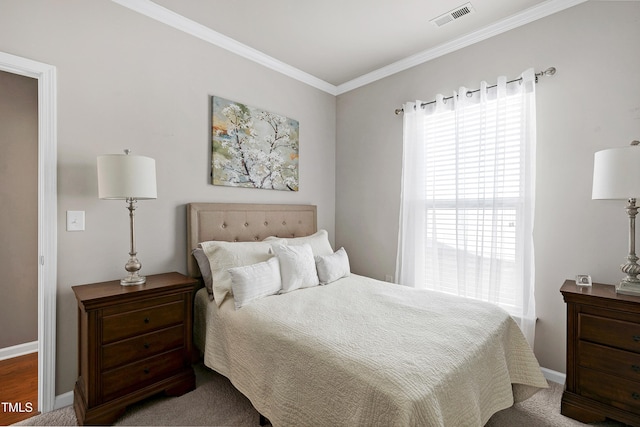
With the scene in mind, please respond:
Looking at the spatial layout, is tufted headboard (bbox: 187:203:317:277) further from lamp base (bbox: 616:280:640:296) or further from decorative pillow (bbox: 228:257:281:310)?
lamp base (bbox: 616:280:640:296)

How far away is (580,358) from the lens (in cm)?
185

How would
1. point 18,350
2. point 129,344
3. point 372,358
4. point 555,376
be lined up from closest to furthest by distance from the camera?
point 372,358 → point 129,344 → point 555,376 → point 18,350

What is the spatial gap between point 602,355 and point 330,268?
1.82 m

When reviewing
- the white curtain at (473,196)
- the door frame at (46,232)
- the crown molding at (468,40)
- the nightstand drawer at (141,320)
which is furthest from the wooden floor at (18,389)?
the crown molding at (468,40)

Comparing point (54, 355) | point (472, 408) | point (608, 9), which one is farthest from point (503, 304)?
point (54, 355)

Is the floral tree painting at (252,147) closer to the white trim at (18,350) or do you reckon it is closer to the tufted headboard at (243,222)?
the tufted headboard at (243,222)

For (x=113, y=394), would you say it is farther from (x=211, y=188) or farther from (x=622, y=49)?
(x=622, y=49)

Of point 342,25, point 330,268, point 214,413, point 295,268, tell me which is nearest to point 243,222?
point 295,268

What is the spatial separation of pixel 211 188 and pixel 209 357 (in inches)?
54.7

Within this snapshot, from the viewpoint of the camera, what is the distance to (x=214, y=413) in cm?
188

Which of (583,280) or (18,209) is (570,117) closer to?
(583,280)

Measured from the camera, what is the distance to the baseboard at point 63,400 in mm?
1917

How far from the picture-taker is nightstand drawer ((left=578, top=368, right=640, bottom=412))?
168cm

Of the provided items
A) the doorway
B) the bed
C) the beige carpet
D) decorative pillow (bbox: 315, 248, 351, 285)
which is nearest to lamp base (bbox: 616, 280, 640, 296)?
the bed
